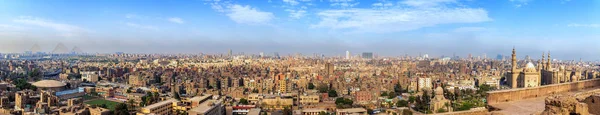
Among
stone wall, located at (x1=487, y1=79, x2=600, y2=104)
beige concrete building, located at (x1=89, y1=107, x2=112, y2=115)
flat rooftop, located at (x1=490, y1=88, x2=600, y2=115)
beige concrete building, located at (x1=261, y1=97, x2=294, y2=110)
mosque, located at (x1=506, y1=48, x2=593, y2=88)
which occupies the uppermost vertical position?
stone wall, located at (x1=487, y1=79, x2=600, y2=104)

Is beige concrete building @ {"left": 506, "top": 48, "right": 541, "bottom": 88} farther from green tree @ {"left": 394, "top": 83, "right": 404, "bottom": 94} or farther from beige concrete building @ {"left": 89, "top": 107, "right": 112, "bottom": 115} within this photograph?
beige concrete building @ {"left": 89, "top": 107, "right": 112, "bottom": 115}

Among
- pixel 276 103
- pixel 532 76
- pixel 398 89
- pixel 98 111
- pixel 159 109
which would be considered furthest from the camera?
pixel 398 89

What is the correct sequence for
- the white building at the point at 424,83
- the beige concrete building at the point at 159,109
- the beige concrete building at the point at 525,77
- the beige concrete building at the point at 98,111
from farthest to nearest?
the white building at the point at 424,83
the beige concrete building at the point at 525,77
the beige concrete building at the point at 159,109
the beige concrete building at the point at 98,111

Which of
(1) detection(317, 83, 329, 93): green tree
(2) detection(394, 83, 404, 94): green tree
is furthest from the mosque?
(1) detection(317, 83, 329, 93): green tree

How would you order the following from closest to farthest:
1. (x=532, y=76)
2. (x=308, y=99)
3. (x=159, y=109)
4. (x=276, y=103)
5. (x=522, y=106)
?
(x=522, y=106) < (x=159, y=109) < (x=276, y=103) < (x=532, y=76) < (x=308, y=99)

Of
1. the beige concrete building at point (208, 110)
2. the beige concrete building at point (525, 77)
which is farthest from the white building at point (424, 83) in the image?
the beige concrete building at point (208, 110)

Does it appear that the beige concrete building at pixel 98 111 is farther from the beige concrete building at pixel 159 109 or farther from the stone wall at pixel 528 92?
the stone wall at pixel 528 92

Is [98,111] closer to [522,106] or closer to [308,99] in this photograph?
[308,99]

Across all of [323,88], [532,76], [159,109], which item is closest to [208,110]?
[159,109]

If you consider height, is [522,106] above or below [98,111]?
above

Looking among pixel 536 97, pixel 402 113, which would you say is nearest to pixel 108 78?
pixel 402 113

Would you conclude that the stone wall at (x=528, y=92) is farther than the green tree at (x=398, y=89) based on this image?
No
